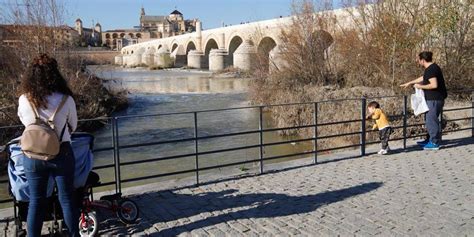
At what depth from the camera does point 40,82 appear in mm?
→ 4039

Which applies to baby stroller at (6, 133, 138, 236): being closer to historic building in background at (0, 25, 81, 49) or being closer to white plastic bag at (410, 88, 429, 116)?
white plastic bag at (410, 88, 429, 116)

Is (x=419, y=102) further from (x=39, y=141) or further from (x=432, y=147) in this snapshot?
(x=39, y=141)

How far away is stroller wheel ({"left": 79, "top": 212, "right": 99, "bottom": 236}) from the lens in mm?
4551

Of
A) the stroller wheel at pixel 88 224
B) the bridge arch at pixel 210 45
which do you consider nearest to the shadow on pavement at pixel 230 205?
the stroller wheel at pixel 88 224

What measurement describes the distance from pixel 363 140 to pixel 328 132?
5.64m

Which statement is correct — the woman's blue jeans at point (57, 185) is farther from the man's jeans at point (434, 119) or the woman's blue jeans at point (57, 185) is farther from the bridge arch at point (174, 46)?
the bridge arch at point (174, 46)

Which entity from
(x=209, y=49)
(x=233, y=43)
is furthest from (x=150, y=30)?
(x=233, y=43)

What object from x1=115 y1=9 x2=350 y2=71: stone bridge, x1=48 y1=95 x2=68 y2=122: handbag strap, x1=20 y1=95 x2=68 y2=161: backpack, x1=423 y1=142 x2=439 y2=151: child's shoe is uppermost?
x1=115 y1=9 x2=350 y2=71: stone bridge

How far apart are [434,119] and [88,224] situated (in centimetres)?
623

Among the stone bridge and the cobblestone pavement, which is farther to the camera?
the stone bridge

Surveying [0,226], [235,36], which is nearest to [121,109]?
[0,226]

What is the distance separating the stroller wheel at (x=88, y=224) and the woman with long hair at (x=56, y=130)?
1.02ft

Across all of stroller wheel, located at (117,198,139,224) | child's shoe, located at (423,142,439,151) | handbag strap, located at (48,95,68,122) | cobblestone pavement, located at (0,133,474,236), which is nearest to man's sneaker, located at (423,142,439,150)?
child's shoe, located at (423,142,439,151)

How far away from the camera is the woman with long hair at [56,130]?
4047mm
